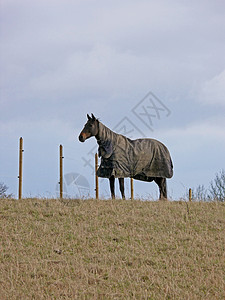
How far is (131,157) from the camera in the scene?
18203 millimetres

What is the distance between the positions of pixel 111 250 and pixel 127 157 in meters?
6.16

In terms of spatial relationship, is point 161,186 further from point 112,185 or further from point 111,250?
point 111,250

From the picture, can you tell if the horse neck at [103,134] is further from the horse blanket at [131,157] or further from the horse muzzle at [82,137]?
the horse muzzle at [82,137]

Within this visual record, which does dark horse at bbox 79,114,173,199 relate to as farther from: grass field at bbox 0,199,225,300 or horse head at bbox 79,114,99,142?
grass field at bbox 0,199,225,300

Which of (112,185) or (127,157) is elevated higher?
(127,157)

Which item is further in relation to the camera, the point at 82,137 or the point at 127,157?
the point at 127,157

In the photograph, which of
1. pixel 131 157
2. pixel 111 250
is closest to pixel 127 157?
pixel 131 157

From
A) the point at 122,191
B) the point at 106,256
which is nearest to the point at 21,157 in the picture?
the point at 122,191

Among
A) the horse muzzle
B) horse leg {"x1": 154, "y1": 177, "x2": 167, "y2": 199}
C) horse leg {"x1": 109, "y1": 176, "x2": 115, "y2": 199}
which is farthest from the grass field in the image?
the horse muzzle

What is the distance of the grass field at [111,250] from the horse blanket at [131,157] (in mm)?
1420

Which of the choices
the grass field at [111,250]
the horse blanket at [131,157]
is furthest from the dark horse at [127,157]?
the grass field at [111,250]

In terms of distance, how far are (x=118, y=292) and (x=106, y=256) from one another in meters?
2.03

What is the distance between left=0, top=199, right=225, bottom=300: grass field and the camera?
995 cm

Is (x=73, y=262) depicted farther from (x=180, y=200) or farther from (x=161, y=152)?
(x=161, y=152)
